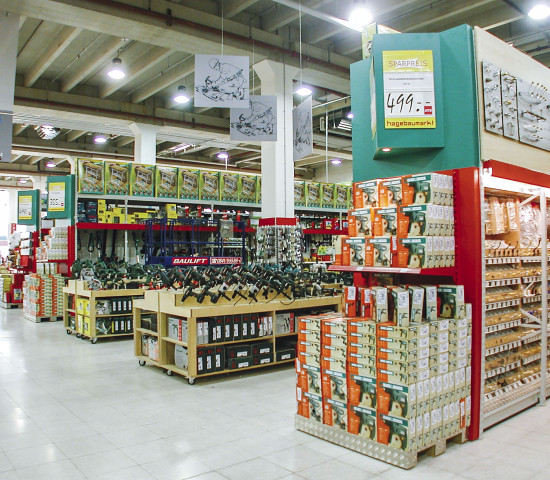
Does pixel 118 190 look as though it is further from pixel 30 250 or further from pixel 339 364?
pixel 339 364

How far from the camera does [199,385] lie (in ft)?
18.7

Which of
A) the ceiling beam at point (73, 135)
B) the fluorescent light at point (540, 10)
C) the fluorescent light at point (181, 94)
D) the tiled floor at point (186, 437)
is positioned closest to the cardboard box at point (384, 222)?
the tiled floor at point (186, 437)

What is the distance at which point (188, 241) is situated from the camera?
39.1 feet

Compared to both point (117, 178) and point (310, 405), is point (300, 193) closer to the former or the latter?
point (117, 178)

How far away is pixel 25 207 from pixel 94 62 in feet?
19.4

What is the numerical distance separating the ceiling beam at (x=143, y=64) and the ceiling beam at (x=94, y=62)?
1.92 feet

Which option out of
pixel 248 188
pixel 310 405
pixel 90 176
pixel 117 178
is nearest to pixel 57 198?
pixel 90 176

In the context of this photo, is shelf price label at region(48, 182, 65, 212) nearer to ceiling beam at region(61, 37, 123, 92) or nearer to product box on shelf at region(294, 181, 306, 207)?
ceiling beam at region(61, 37, 123, 92)

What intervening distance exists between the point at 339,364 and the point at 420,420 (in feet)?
2.38

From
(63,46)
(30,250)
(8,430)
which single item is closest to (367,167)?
(8,430)

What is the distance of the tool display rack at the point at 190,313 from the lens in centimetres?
566

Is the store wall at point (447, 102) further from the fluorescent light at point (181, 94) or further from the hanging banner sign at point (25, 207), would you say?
the hanging banner sign at point (25, 207)

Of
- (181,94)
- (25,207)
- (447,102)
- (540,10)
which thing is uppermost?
(181,94)

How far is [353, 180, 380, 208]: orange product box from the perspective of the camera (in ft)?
13.7
